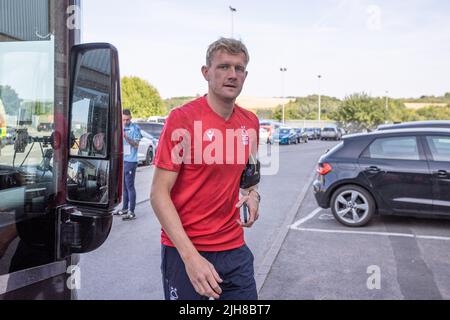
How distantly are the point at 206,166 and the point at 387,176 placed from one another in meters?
5.21

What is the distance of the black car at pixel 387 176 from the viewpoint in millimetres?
6258

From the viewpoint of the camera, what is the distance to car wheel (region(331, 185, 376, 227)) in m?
6.61

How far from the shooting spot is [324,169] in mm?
6992

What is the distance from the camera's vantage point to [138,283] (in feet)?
14.5

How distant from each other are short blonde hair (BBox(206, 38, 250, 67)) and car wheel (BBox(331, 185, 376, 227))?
5.20m

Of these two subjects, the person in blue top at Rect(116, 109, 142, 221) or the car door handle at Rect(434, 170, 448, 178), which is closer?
the car door handle at Rect(434, 170, 448, 178)

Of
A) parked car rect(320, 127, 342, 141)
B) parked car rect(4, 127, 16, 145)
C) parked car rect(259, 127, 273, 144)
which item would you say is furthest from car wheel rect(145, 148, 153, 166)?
parked car rect(320, 127, 342, 141)

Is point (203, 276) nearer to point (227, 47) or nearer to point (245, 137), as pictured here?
point (245, 137)

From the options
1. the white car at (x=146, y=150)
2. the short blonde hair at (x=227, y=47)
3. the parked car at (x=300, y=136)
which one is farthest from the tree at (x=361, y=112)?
the short blonde hair at (x=227, y=47)

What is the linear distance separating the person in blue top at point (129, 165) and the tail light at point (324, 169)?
3061 millimetres

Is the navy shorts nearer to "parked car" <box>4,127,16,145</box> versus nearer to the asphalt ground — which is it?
"parked car" <box>4,127,16,145</box>
